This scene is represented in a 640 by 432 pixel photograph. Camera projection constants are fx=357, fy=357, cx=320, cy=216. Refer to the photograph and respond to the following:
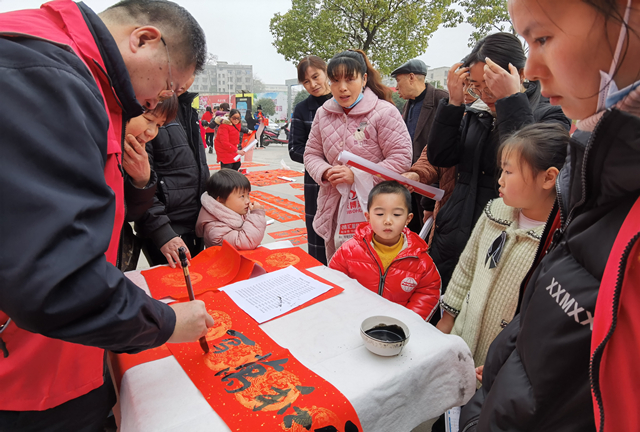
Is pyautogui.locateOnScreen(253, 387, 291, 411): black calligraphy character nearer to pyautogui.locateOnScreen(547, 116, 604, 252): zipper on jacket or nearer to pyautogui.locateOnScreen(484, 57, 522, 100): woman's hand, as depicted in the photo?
pyautogui.locateOnScreen(547, 116, 604, 252): zipper on jacket

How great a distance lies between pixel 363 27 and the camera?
356 inches

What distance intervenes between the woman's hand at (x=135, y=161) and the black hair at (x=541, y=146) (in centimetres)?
148

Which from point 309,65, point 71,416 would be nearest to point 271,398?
point 71,416

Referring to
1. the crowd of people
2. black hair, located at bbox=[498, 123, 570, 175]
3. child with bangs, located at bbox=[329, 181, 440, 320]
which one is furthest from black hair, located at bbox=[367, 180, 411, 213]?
black hair, located at bbox=[498, 123, 570, 175]

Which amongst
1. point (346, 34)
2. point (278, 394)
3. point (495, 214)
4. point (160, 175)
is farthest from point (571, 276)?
point (346, 34)

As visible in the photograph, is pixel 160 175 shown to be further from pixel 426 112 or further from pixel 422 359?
pixel 426 112

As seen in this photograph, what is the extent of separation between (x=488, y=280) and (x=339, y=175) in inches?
44.2

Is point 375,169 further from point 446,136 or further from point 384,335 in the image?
point 384,335

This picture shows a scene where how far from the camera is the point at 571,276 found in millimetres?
543

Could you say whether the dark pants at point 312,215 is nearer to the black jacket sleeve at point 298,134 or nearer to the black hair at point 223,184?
the black jacket sleeve at point 298,134

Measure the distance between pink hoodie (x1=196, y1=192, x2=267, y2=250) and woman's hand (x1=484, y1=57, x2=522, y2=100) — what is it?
1.36m

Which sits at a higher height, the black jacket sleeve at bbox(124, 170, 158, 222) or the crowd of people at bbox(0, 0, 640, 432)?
the crowd of people at bbox(0, 0, 640, 432)

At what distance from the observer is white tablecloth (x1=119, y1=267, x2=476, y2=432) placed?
83 centimetres

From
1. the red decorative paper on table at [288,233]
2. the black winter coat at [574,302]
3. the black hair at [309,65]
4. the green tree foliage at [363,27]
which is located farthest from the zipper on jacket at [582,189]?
the green tree foliage at [363,27]
